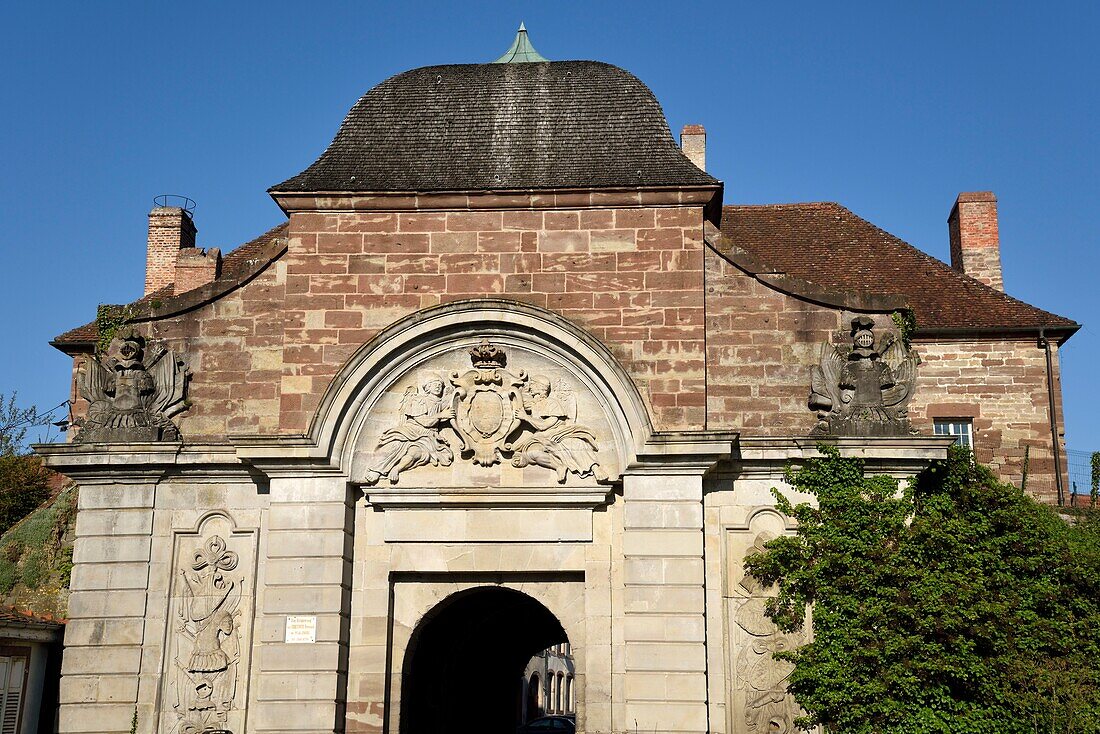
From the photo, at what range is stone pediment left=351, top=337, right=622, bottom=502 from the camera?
545 inches

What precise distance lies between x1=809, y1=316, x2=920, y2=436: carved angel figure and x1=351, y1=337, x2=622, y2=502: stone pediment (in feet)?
7.76

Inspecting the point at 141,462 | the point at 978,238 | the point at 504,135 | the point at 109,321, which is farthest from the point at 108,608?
the point at 978,238

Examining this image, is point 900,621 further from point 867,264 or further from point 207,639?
point 867,264

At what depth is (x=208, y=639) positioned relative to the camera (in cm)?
1380

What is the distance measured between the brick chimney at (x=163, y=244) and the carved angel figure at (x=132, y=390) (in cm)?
992

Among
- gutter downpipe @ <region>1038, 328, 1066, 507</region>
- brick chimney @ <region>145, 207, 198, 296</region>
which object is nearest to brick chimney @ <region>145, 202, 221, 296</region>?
brick chimney @ <region>145, 207, 198, 296</region>

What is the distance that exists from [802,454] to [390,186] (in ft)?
18.2

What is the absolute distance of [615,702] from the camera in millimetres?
13109

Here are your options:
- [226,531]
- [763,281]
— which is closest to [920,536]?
[763,281]

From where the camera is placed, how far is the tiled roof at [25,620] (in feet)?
49.0

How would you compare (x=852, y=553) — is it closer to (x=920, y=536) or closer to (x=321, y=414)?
(x=920, y=536)

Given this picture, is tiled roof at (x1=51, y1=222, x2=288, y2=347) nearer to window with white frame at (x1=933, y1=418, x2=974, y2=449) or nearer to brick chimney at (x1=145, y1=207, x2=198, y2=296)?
brick chimney at (x1=145, y1=207, x2=198, y2=296)

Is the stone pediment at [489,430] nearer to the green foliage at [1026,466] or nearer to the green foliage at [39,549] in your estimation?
the green foliage at [39,549]

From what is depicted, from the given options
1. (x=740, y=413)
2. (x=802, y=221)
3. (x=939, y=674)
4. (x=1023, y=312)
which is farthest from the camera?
(x=802, y=221)
